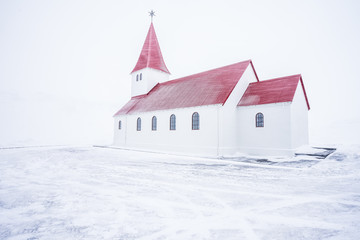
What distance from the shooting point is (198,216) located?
4031 millimetres

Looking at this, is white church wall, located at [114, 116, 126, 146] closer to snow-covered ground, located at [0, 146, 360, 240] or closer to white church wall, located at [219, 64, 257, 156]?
white church wall, located at [219, 64, 257, 156]

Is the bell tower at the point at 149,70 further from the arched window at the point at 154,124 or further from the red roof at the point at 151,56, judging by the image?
the arched window at the point at 154,124

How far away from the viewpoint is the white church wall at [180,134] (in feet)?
53.9

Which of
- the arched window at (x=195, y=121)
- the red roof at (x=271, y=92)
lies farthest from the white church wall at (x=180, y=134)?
the red roof at (x=271, y=92)

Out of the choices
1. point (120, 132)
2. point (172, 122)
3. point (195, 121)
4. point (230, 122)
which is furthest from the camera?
point (120, 132)

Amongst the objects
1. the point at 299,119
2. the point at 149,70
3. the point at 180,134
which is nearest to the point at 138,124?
the point at 180,134

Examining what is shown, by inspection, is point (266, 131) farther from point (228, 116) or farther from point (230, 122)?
point (228, 116)

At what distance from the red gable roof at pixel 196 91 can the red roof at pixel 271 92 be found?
6.06 ft

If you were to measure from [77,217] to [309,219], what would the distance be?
4848 millimetres

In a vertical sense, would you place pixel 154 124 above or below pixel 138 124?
below

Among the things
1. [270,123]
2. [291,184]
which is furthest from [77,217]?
[270,123]

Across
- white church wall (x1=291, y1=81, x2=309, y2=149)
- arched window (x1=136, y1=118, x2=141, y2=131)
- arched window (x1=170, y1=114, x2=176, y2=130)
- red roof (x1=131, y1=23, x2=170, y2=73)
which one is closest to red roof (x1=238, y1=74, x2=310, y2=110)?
white church wall (x1=291, y1=81, x2=309, y2=149)

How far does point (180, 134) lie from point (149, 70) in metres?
12.8

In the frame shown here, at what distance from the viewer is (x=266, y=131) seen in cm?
1553
